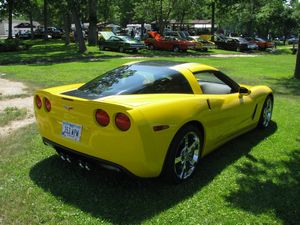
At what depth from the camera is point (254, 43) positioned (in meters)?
38.4

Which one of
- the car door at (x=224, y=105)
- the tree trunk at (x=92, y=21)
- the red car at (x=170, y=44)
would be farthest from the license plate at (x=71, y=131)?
the red car at (x=170, y=44)

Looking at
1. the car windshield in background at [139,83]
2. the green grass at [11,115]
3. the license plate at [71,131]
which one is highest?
the car windshield in background at [139,83]

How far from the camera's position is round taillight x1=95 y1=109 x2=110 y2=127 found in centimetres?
378

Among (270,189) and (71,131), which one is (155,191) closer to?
(71,131)

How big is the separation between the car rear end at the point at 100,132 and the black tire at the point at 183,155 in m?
0.23

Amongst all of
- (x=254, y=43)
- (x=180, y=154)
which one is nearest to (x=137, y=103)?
(x=180, y=154)

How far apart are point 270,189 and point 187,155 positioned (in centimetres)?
103

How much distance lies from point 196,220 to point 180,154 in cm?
86

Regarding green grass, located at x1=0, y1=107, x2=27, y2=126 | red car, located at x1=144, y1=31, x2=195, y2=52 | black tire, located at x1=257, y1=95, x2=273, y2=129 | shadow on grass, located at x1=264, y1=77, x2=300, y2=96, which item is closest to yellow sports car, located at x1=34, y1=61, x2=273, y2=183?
black tire, located at x1=257, y1=95, x2=273, y2=129

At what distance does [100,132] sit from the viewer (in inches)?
150

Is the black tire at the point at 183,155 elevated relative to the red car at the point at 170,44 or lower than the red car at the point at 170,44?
lower

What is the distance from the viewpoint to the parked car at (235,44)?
121 feet

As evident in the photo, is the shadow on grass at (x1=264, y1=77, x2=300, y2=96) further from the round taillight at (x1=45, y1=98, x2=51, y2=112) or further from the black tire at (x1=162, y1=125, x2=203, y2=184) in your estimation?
the round taillight at (x1=45, y1=98, x2=51, y2=112)

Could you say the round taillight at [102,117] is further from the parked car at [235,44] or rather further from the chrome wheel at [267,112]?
the parked car at [235,44]
